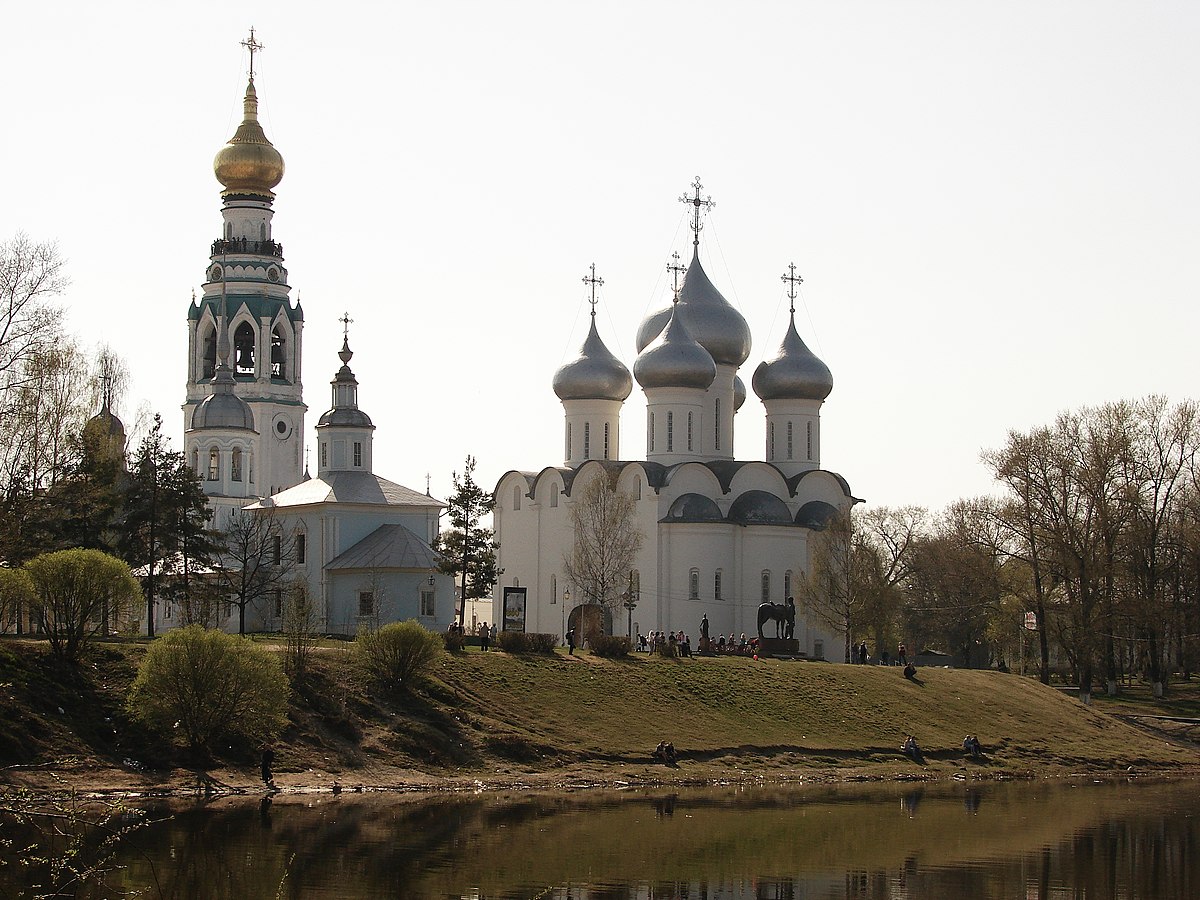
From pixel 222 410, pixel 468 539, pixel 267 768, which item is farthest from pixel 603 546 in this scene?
pixel 222 410

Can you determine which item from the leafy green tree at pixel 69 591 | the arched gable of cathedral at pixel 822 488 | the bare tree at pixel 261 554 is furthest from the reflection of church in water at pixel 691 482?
the leafy green tree at pixel 69 591

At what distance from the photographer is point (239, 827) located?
82.4 feet

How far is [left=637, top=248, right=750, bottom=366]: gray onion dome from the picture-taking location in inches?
2274

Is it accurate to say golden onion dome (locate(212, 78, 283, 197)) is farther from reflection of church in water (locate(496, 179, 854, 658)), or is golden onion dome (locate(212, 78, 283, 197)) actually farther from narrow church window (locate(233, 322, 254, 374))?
reflection of church in water (locate(496, 179, 854, 658))

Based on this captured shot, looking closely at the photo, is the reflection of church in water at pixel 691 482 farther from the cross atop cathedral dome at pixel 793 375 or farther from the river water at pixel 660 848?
the river water at pixel 660 848

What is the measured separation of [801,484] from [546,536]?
8.57 meters

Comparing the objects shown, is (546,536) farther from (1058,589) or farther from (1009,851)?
(1009,851)

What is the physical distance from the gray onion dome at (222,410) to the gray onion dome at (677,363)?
836 inches

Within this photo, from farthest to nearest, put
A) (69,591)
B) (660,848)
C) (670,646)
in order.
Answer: (670,646) → (69,591) → (660,848)

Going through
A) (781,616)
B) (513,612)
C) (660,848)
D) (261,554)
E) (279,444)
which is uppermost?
(279,444)

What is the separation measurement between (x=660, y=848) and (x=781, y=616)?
2627 centimetres

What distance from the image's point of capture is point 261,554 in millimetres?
51906

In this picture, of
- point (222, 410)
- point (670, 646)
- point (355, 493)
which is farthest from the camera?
point (222, 410)

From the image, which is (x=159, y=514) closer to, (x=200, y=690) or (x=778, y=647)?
(x=200, y=690)
